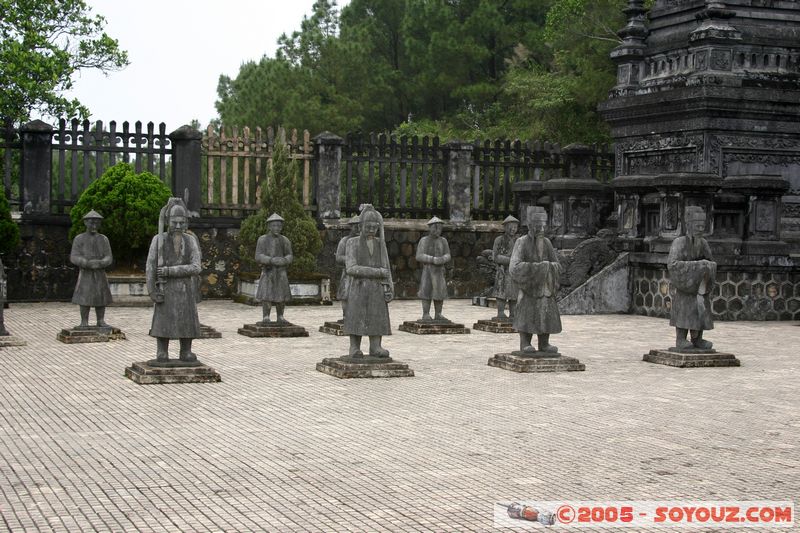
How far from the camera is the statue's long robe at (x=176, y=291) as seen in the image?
1254 centimetres

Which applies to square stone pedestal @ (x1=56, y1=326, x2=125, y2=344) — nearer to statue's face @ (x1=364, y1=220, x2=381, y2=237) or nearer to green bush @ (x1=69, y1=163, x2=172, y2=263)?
statue's face @ (x1=364, y1=220, x2=381, y2=237)

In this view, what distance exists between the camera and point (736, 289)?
20.6 m

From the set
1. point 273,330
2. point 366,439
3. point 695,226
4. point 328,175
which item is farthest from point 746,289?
point 366,439

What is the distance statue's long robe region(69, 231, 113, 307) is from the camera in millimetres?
16219

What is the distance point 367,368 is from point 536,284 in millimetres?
2318

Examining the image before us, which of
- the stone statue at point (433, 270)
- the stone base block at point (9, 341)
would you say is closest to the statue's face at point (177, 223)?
the stone base block at point (9, 341)

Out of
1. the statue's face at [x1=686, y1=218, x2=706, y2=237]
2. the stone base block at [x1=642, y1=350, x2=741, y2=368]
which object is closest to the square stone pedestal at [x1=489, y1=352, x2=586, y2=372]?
the stone base block at [x1=642, y1=350, x2=741, y2=368]

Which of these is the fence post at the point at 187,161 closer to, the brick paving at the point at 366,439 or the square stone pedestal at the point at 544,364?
the brick paving at the point at 366,439

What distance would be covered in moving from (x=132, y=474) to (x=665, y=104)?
1676cm

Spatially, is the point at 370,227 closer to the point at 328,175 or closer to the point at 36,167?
the point at 36,167

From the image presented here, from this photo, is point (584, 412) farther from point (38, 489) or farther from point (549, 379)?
point (38, 489)

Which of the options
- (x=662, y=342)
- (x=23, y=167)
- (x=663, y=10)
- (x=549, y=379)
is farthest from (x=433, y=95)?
(x=549, y=379)

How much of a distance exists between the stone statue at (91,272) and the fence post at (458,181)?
10.6 m

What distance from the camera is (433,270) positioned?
18500mm
